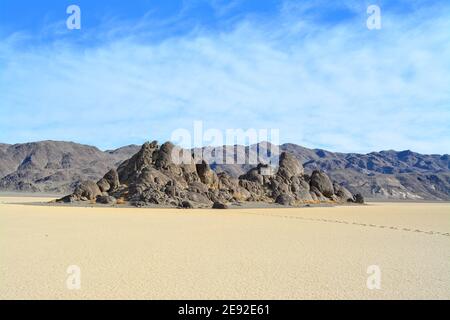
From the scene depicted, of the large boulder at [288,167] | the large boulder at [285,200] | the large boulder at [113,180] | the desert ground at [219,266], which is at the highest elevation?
the large boulder at [288,167]

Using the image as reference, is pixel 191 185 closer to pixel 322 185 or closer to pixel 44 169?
pixel 322 185

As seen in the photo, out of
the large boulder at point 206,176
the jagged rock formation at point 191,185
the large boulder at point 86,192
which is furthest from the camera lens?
the large boulder at point 206,176

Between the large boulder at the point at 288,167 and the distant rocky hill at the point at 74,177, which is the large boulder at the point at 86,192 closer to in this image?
the large boulder at the point at 288,167

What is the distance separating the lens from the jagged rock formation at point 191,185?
164 feet

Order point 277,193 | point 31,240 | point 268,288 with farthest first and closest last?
point 277,193 < point 31,240 < point 268,288

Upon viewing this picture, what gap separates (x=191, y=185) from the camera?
55750 mm

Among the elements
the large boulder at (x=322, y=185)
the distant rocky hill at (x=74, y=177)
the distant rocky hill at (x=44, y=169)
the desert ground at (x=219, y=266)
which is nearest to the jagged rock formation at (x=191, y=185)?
the large boulder at (x=322, y=185)

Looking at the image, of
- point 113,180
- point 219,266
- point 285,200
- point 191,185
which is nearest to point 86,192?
point 113,180

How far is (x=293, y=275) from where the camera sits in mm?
9578

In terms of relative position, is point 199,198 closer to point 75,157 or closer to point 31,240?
point 31,240

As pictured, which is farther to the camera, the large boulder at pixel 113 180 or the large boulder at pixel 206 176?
the large boulder at pixel 206 176

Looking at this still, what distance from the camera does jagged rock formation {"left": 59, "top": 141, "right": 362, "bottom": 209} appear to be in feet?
164
